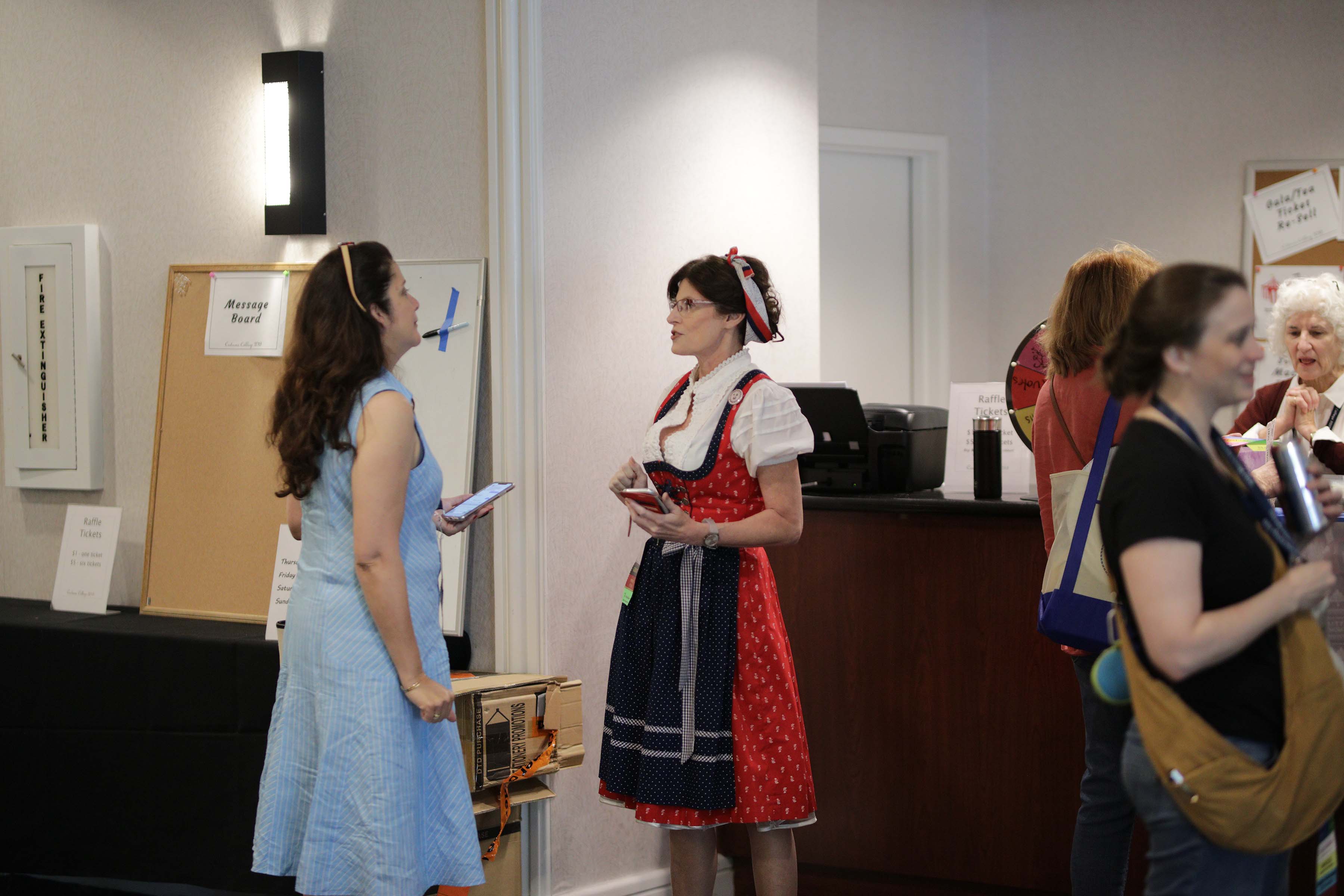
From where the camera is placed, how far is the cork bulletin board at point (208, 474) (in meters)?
3.25

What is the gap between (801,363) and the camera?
11.5ft

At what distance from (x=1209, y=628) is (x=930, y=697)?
1589 millimetres

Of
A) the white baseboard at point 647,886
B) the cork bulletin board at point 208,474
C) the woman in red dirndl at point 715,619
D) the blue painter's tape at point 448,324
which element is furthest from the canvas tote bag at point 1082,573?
the cork bulletin board at point 208,474

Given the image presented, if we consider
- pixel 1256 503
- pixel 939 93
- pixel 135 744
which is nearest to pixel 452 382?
pixel 135 744

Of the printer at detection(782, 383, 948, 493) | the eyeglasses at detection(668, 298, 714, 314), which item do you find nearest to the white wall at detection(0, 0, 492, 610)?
the eyeglasses at detection(668, 298, 714, 314)

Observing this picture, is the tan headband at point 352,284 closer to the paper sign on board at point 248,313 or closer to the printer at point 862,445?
the paper sign on board at point 248,313

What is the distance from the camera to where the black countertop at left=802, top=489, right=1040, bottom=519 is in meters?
2.81

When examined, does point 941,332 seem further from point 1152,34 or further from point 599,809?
point 599,809

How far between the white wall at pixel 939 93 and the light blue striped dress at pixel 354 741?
3385 millimetres

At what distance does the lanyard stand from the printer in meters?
1.59

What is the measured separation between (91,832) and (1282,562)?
9.91 feet

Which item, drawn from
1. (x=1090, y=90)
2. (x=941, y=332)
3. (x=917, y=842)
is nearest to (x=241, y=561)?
(x=917, y=842)

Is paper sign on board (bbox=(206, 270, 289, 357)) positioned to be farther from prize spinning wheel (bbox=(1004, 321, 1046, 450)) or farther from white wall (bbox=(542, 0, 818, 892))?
prize spinning wheel (bbox=(1004, 321, 1046, 450))

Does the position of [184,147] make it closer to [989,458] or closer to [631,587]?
[631,587]
